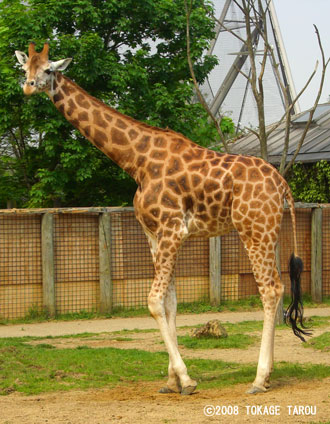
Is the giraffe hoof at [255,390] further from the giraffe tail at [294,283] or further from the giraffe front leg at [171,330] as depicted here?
the giraffe tail at [294,283]

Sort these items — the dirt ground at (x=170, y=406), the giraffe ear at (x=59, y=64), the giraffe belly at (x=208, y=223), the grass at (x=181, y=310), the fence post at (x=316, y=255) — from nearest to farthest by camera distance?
1. the dirt ground at (x=170, y=406)
2. the giraffe belly at (x=208, y=223)
3. the giraffe ear at (x=59, y=64)
4. the grass at (x=181, y=310)
5. the fence post at (x=316, y=255)

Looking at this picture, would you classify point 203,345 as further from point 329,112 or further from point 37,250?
point 329,112

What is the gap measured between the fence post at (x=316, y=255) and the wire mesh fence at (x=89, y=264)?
0.69m

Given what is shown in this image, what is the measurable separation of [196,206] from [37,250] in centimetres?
653

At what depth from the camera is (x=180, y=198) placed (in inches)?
295

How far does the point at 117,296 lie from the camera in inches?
550

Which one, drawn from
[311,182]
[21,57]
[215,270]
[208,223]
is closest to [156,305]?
[208,223]

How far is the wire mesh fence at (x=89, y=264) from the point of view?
13320 millimetres

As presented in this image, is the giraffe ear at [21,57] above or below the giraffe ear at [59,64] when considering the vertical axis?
above

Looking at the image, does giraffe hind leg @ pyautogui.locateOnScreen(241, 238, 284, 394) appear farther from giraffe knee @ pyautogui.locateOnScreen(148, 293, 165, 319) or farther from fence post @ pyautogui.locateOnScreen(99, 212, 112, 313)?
fence post @ pyautogui.locateOnScreen(99, 212, 112, 313)

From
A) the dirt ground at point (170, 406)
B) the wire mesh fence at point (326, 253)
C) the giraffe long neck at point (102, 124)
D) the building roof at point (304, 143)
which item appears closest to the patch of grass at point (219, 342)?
the dirt ground at point (170, 406)

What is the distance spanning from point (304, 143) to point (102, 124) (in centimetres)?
1428

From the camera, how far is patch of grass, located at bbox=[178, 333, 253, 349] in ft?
33.5

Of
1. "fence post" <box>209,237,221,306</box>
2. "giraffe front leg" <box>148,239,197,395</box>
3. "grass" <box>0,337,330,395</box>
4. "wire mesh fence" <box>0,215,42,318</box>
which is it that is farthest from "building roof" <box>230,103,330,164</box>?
"giraffe front leg" <box>148,239,197,395</box>
